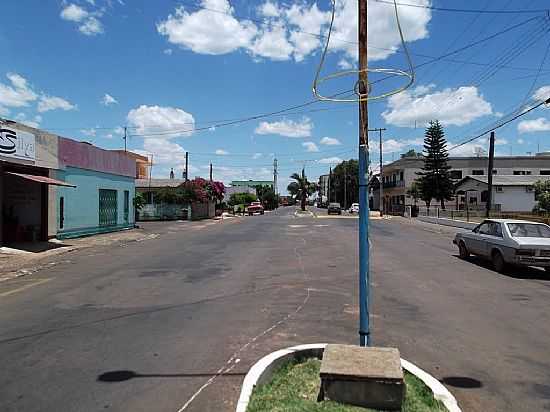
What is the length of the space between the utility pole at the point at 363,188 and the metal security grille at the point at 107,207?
2582cm

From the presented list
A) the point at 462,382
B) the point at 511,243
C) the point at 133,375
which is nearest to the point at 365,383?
the point at 462,382

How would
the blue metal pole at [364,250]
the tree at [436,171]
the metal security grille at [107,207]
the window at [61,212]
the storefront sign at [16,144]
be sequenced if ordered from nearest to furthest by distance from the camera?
the blue metal pole at [364,250] → the storefront sign at [16,144] → the window at [61,212] → the metal security grille at [107,207] → the tree at [436,171]

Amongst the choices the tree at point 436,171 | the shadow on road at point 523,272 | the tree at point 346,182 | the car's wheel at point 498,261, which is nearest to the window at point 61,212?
the shadow on road at point 523,272

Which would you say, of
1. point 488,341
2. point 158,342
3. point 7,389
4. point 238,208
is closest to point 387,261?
point 488,341

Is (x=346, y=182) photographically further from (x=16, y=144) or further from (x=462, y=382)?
(x=462, y=382)

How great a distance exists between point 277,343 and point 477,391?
2.61m

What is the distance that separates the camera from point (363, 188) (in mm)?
5707

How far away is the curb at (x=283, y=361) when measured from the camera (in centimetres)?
475

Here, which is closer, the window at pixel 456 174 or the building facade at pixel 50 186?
the building facade at pixel 50 186

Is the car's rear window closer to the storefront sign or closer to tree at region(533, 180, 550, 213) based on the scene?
the storefront sign

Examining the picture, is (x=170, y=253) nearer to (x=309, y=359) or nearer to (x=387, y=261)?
(x=387, y=261)

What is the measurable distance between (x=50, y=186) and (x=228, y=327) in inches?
709

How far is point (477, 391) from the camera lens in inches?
210

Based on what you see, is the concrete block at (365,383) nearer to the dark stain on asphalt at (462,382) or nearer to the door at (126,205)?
the dark stain on asphalt at (462,382)
